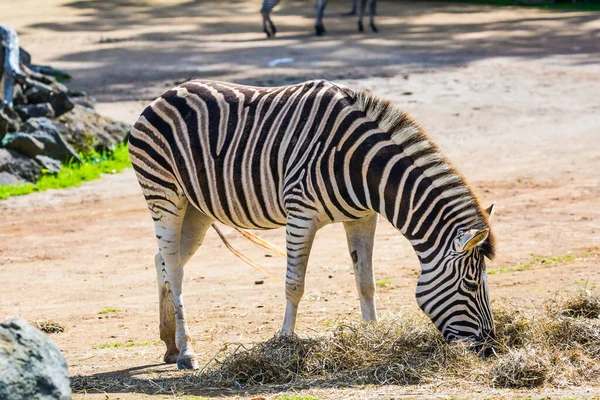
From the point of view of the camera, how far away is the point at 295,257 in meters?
6.21

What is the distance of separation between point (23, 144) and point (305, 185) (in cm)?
770

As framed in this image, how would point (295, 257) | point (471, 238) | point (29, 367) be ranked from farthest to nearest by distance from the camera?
point (295, 257), point (471, 238), point (29, 367)

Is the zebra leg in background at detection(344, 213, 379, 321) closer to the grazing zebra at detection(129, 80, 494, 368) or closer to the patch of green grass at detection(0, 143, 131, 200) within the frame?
the grazing zebra at detection(129, 80, 494, 368)

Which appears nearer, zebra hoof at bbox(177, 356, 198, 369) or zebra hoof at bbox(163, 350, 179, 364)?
zebra hoof at bbox(177, 356, 198, 369)

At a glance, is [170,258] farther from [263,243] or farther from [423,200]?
[423,200]

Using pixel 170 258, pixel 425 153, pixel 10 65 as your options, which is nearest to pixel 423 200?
pixel 425 153

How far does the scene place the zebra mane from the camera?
563 centimetres

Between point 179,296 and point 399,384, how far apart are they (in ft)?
6.61

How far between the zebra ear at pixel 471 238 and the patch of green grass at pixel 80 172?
801 centimetres

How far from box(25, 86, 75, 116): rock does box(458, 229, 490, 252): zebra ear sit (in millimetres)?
9486

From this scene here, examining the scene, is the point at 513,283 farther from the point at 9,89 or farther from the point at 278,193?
the point at 9,89

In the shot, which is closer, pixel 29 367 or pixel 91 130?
pixel 29 367

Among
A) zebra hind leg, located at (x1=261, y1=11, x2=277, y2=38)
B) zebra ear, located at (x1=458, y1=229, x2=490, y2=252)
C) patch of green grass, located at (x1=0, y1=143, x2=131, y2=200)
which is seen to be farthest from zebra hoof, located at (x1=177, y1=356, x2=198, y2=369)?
zebra hind leg, located at (x1=261, y1=11, x2=277, y2=38)

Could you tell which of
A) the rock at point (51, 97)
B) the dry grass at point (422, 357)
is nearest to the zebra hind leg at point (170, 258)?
the dry grass at point (422, 357)
